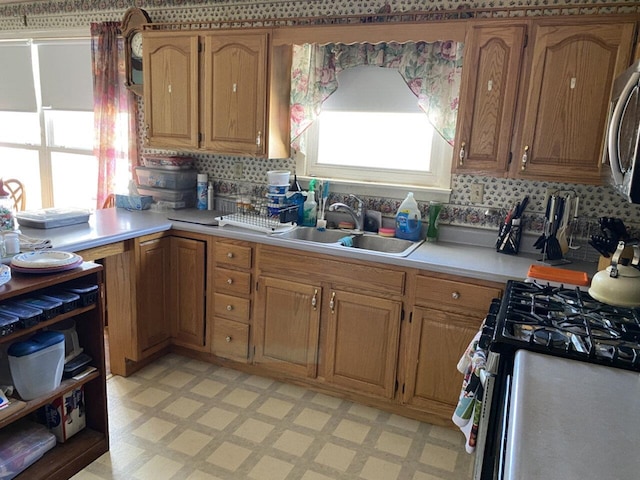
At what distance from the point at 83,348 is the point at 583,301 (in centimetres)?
201

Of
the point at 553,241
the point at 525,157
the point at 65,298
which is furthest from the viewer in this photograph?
the point at 553,241

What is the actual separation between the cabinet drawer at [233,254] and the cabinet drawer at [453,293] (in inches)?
37.9

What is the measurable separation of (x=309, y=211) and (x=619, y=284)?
1.72 metres

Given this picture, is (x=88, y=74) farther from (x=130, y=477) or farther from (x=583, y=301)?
(x=583, y=301)

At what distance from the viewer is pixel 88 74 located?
3.80m

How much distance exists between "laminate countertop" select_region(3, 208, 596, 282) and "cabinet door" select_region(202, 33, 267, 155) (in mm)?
539

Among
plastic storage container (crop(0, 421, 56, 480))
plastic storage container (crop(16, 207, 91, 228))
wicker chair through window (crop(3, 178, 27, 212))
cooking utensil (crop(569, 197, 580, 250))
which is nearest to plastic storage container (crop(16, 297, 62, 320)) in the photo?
plastic storage container (crop(0, 421, 56, 480))

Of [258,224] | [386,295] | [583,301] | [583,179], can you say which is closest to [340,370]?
[386,295]

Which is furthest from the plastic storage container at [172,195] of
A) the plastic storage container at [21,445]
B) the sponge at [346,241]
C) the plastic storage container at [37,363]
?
the plastic storage container at [21,445]

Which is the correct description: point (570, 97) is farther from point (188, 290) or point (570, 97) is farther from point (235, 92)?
point (188, 290)

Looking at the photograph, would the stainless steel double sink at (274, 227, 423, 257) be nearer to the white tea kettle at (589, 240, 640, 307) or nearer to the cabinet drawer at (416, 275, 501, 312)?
the cabinet drawer at (416, 275, 501, 312)

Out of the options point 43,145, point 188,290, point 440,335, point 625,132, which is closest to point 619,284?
point 625,132

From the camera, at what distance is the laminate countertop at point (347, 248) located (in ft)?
7.38

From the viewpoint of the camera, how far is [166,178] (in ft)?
10.6
